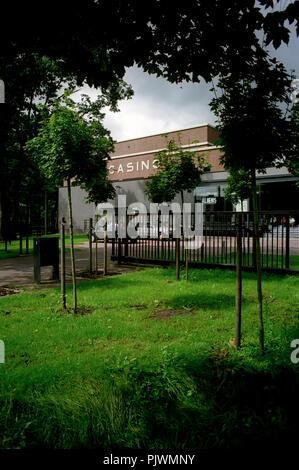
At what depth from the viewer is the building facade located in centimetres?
3025

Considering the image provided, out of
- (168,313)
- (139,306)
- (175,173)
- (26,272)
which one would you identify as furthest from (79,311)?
(26,272)

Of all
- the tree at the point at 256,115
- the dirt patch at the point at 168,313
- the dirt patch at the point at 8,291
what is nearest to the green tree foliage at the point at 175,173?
the dirt patch at the point at 168,313

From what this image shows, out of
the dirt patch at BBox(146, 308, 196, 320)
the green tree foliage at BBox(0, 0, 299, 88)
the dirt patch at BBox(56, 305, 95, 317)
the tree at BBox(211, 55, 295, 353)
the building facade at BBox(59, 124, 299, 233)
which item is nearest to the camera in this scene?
the green tree foliage at BBox(0, 0, 299, 88)

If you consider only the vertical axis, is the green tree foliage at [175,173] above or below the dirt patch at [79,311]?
above

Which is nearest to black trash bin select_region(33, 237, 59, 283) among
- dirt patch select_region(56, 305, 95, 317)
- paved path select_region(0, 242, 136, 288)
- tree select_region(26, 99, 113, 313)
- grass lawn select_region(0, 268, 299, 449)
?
paved path select_region(0, 242, 136, 288)

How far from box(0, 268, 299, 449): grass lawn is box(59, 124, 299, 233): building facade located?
773 inches

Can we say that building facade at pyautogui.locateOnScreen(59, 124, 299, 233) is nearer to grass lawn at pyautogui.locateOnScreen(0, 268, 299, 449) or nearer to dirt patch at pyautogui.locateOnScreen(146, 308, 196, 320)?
dirt patch at pyautogui.locateOnScreen(146, 308, 196, 320)

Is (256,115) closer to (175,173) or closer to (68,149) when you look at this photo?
(68,149)

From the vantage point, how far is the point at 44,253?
8.49m

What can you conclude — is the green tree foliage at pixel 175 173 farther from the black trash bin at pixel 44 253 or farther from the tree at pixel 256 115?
the tree at pixel 256 115

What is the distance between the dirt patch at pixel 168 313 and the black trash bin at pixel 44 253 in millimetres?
3964

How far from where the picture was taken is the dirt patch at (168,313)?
546 cm

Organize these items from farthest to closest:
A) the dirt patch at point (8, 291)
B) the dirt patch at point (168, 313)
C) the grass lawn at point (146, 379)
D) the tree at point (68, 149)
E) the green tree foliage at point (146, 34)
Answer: the dirt patch at point (8, 291) < the tree at point (68, 149) < the dirt patch at point (168, 313) < the green tree foliage at point (146, 34) < the grass lawn at point (146, 379)

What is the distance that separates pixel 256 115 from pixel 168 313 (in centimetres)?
343
